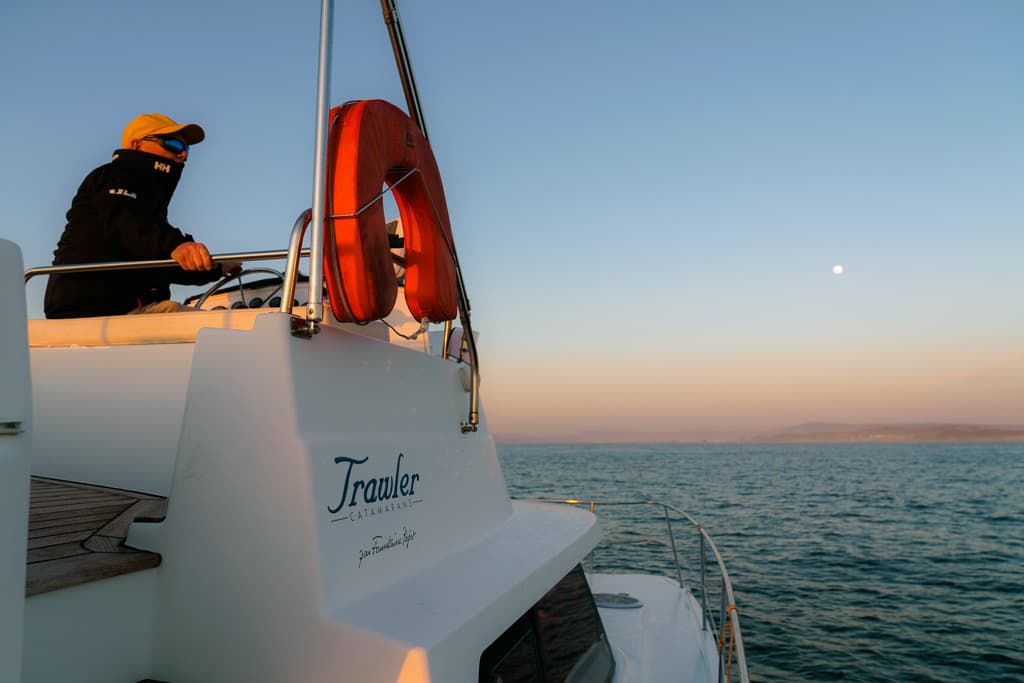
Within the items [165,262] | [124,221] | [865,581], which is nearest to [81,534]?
[165,262]

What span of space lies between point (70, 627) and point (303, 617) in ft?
2.10

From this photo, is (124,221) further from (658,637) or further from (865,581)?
(865,581)

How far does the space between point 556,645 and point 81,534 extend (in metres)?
2.08

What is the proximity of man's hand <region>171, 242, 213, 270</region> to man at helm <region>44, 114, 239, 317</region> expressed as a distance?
556 mm

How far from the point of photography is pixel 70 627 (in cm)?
190

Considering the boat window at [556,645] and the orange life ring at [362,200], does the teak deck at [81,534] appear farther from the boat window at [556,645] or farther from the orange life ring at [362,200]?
the boat window at [556,645]

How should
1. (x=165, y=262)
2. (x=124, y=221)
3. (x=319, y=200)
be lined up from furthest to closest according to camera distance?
(x=124, y=221)
(x=165, y=262)
(x=319, y=200)

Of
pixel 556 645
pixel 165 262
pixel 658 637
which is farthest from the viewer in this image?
pixel 658 637

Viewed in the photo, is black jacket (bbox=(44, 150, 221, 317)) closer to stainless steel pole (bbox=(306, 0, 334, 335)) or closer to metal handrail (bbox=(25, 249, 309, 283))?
metal handrail (bbox=(25, 249, 309, 283))

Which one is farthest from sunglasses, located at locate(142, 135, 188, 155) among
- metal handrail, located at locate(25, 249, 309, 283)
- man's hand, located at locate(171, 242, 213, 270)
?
man's hand, located at locate(171, 242, 213, 270)

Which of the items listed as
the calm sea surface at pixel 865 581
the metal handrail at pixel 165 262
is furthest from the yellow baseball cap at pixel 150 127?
the calm sea surface at pixel 865 581

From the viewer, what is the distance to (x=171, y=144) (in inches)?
150

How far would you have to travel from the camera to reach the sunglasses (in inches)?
148

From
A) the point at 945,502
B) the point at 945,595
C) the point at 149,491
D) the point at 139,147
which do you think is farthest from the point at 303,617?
the point at 945,502
